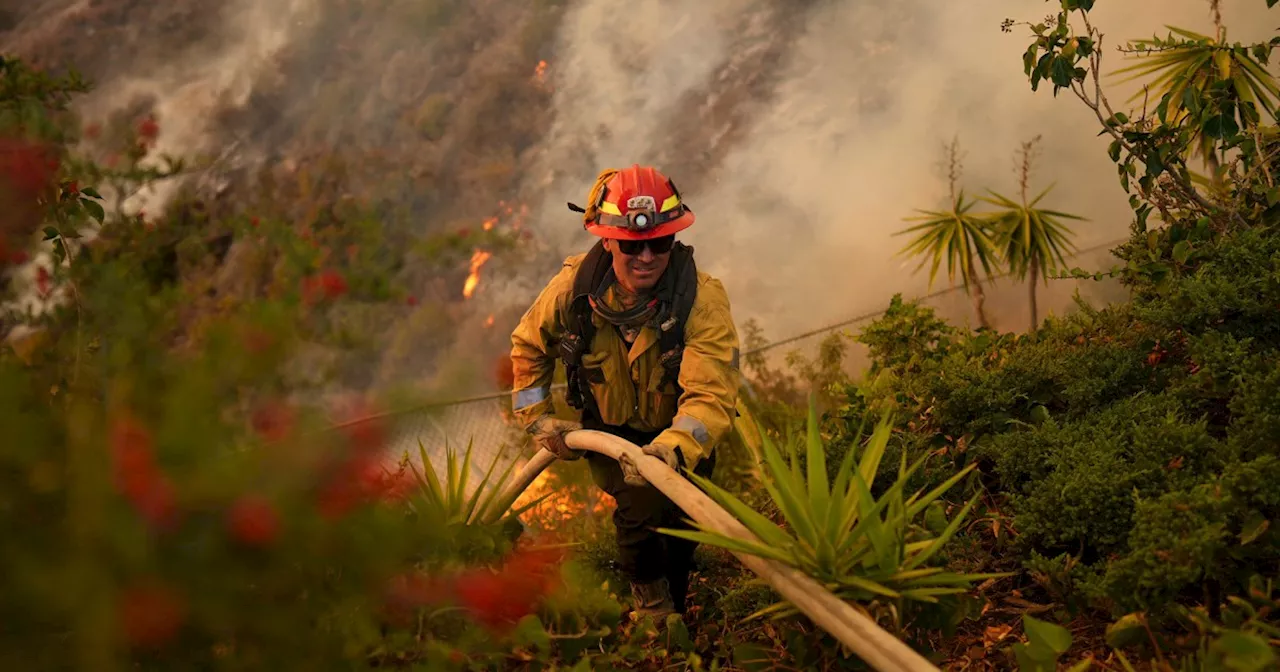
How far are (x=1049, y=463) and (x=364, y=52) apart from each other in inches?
485

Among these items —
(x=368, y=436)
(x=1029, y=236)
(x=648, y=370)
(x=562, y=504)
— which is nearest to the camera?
(x=368, y=436)

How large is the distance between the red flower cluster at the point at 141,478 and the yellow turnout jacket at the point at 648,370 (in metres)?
2.02

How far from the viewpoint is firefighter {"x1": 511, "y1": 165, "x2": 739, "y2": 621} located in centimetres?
321

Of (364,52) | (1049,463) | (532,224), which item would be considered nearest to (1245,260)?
(1049,463)

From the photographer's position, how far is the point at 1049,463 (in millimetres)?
3199

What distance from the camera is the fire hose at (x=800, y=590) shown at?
6.31 ft

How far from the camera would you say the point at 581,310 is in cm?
348

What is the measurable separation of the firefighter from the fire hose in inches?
9.9

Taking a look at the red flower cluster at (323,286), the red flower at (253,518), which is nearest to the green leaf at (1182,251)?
the red flower cluster at (323,286)

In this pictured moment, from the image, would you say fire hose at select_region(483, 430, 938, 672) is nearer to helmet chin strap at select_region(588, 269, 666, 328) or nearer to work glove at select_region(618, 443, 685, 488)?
work glove at select_region(618, 443, 685, 488)

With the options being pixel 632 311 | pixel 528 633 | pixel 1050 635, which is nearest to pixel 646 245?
pixel 632 311

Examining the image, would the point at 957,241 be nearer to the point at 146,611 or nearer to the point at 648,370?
the point at 648,370

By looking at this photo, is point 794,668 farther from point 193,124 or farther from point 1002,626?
point 193,124

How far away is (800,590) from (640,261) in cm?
140
